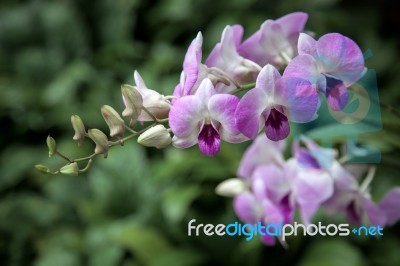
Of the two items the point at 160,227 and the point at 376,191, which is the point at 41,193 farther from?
the point at 376,191

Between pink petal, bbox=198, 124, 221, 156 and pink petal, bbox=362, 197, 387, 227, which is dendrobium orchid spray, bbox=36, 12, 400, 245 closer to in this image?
pink petal, bbox=198, 124, 221, 156

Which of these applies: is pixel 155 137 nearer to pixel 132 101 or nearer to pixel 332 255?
pixel 132 101

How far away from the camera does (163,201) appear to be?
1705 millimetres

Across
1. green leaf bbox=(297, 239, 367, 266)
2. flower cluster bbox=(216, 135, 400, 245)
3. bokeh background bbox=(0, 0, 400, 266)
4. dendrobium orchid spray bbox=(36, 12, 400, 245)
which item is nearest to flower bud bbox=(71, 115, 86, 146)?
dendrobium orchid spray bbox=(36, 12, 400, 245)

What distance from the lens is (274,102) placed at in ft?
1.19

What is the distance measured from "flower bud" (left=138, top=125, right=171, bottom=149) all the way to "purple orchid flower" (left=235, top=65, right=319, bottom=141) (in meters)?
0.05

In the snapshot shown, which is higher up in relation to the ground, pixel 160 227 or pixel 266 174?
pixel 266 174

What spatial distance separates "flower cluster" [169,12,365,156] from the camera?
350 millimetres

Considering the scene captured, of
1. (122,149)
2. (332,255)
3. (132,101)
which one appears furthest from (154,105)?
(122,149)

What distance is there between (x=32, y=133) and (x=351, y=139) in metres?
2.14

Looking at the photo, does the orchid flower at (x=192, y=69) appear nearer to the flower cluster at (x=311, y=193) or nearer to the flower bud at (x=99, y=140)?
the flower bud at (x=99, y=140)

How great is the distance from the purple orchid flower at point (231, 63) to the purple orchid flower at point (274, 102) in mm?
62

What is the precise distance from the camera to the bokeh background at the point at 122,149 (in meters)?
1.64

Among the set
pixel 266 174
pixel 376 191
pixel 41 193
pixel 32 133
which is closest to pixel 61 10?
pixel 32 133
